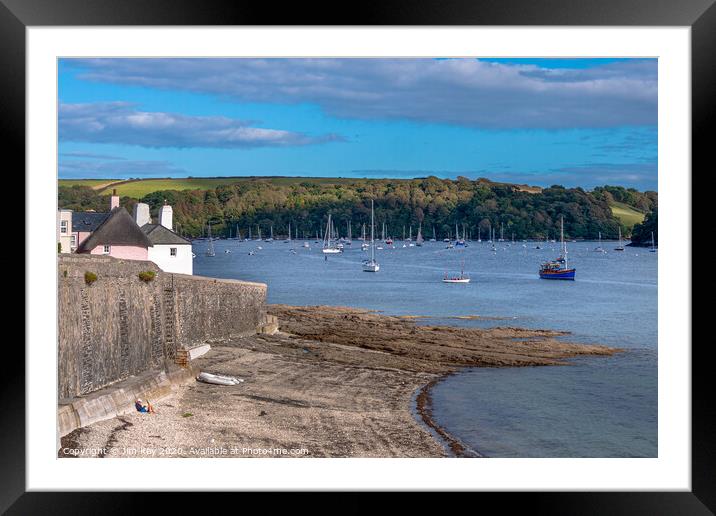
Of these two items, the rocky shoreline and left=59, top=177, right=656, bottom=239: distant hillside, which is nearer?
the rocky shoreline

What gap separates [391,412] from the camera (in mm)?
10461

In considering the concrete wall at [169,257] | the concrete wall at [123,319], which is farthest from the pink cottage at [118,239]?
the concrete wall at [123,319]

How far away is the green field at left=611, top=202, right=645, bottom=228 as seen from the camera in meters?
54.0

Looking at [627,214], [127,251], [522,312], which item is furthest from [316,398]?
[627,214]

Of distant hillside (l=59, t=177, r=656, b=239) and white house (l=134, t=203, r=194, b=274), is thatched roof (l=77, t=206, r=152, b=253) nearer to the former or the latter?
white house (l=134, t=203, r=194, b=274)

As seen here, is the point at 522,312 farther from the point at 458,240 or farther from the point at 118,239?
the point at 458,240

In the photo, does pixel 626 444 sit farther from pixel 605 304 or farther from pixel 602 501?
pixel 605 304

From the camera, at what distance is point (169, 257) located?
16.8 metres

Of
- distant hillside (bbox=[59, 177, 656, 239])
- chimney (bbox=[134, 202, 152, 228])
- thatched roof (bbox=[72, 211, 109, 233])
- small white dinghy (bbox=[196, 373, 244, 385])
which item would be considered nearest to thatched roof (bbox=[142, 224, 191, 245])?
chimney (bbox=[134, 202, 152, 228])

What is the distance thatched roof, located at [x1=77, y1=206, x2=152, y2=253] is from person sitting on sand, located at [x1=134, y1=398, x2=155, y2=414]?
25.2 ft
